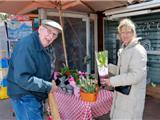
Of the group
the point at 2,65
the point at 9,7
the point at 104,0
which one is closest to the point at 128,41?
the point at 104,0

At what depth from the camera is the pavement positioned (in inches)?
192

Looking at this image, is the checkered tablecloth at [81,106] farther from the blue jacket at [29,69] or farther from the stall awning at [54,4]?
the stall awning at [54,4]

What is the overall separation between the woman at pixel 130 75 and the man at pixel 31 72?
855mm

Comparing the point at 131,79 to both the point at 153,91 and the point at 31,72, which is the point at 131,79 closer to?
the point at 31,72

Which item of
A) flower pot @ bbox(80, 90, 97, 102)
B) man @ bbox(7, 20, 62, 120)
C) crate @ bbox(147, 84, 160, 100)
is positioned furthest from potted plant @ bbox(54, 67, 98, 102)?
crate @ bbox(147, 84, 160, 100)

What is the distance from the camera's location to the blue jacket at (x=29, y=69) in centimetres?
230

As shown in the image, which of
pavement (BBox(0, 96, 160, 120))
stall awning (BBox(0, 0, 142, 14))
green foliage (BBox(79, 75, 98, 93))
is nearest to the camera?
green foliage (BBox(79, 75, 98, 93))

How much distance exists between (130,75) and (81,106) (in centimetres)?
81

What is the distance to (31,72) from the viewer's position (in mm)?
2332

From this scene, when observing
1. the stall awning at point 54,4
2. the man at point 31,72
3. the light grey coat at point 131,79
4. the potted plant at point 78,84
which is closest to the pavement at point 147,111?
the potted plant at point 78,84

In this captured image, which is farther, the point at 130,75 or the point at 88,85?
the point at 88,85

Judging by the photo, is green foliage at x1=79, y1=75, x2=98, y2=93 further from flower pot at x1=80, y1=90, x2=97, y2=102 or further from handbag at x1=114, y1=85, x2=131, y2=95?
handbag at x1=114, y1=85, x2=131, y2=95

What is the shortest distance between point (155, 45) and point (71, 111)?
9.70 ft

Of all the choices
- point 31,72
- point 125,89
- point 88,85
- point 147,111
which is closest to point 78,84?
point 88,85
